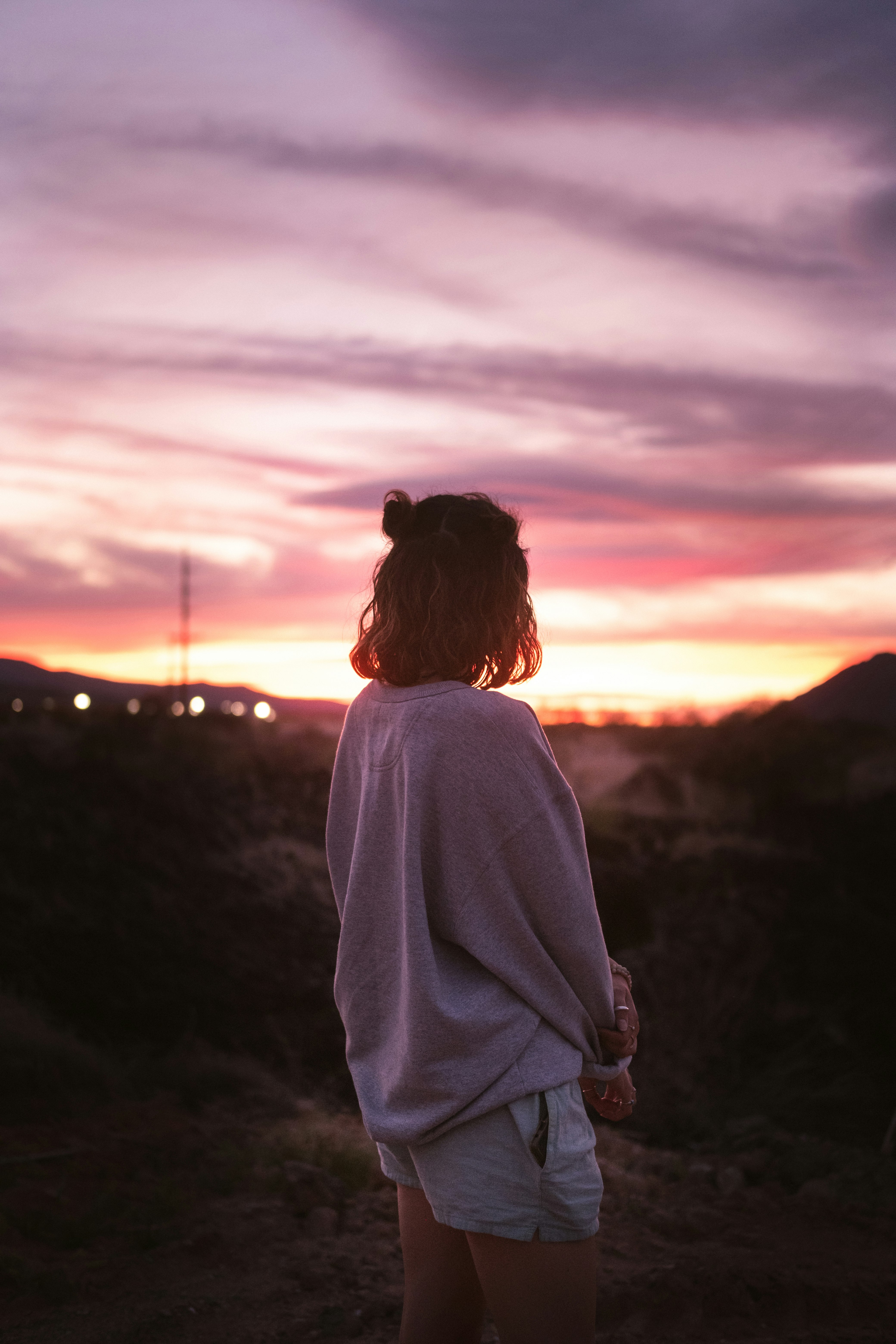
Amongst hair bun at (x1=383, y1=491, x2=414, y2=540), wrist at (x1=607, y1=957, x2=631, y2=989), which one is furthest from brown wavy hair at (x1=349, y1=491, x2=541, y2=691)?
wrist at (x1=607, y1=957, x2=631, y2=989)

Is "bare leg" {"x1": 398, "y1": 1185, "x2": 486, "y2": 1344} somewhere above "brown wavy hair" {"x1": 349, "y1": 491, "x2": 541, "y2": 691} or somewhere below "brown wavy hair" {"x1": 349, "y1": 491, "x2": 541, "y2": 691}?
below

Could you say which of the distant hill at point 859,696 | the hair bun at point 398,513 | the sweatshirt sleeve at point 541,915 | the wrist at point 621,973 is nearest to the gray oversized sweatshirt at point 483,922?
the sweatshirt sleeve at point 541,915

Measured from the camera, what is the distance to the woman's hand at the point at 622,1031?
155 centimetres

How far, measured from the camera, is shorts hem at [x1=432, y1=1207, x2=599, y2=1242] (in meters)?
1.41

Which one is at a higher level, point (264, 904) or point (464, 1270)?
point (464, 1270)

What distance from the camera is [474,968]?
4.96 feet

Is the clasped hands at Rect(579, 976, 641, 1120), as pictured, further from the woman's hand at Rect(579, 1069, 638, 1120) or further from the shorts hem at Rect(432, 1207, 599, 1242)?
the shorts hem at Rect(432, 1207, 599, 1242)

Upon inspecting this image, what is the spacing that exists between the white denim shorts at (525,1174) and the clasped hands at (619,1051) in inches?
4.0

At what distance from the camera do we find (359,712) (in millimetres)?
1690

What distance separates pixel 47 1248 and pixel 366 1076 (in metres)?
2.94

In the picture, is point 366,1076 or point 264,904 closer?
point 366,1076

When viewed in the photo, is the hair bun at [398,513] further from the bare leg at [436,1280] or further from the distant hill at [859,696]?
the distant hill at [859,696]

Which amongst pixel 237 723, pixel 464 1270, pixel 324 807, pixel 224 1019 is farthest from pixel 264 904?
pixel 237 723

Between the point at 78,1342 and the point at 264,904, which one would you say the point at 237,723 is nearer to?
the point at 264,904
